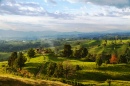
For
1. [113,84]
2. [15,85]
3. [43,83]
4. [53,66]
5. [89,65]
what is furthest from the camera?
[89,65]

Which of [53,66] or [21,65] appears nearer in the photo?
[53,66]

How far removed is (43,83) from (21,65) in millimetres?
72154

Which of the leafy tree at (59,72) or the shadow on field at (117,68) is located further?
the shadow on field at (117,68)

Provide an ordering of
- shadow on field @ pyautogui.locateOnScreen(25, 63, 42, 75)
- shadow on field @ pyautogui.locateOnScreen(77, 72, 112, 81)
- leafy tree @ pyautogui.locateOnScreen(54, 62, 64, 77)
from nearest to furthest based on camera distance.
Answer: leafy tree @ pyautogui.locateOnScreen(54, 62, 64, 77) → shadow on field @ pyautogui.locateOnScreen(77, 72, 112, 81) → shadow on field @ pyautogui.locateOnScreen(25, 63, 42, 75)

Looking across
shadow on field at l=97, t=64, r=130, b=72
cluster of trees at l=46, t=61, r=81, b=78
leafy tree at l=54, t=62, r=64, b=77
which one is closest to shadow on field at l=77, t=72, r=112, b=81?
cluster of trees at l=46, t=61, r=81, b=78

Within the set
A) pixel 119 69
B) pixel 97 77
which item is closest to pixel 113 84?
pixel 97 77

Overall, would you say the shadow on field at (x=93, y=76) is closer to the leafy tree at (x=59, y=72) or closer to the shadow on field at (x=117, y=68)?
the leafy tree at (x=59, y=72)

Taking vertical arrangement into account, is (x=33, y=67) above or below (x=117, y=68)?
above

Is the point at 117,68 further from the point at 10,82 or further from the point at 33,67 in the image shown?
the point at 10,82

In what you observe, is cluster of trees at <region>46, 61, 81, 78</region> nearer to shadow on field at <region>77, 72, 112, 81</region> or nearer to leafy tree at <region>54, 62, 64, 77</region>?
leafy tree at <region>54, 62, 64, 77</region>

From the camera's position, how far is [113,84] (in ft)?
365

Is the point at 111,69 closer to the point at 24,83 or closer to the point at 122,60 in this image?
the point at 122,60

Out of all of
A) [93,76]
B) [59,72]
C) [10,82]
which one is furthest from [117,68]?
[10,82]

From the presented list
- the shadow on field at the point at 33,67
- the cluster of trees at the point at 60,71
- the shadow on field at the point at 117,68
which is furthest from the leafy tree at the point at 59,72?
the shadow on field at the point at 117,68
